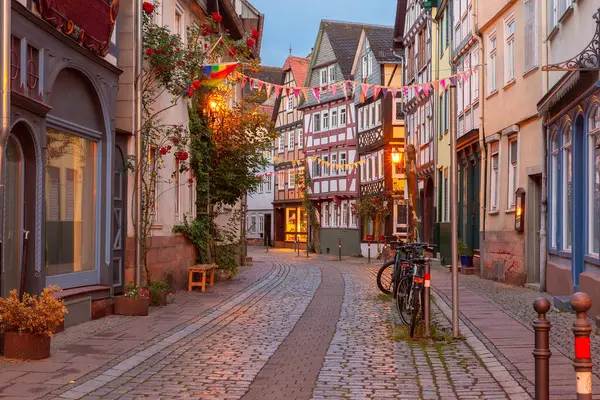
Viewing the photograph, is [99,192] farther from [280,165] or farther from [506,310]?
[280,165]

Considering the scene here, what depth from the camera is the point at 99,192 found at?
14156 millimetres

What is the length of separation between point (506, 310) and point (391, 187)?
110 feet

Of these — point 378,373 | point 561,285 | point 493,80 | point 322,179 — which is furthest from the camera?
point 322,179

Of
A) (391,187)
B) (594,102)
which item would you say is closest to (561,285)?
(594,102)

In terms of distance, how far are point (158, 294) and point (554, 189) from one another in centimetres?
761

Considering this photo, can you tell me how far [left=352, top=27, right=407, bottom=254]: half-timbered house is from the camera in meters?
47.8

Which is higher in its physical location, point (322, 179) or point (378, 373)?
point (322, 179)

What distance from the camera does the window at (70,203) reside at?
12.6 metres

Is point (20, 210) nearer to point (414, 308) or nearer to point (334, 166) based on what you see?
point (414, 308)

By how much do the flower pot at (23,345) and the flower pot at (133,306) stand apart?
4487 millimetres

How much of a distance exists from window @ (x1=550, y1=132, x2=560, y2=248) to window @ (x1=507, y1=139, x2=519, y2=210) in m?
3.87

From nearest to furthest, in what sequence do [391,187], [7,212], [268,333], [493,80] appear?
[7,212]
[268,333]
[493,80]
[391,187]

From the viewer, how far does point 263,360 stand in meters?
9.65

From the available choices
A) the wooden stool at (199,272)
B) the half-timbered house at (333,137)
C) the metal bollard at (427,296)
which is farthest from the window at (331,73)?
the metal bollard at (427,296)
